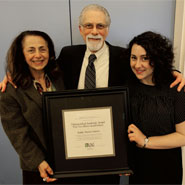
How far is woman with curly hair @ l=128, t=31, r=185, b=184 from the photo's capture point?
978 mm

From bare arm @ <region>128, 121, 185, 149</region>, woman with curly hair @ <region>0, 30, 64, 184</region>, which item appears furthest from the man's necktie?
bare arm @ <region>128, 121, 185, 149</region>

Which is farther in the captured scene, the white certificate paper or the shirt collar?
the shirt collar

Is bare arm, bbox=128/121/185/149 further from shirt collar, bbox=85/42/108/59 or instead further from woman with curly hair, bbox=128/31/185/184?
shirt collar, bbox=85/42/108/59

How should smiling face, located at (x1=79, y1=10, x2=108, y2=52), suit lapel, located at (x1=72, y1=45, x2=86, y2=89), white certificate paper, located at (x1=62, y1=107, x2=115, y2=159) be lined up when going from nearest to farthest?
white certificate paper, located at (x1=62, y1=107, x2=115, y2=159) < smiling face, located at (x1=79, y1=10, x2=108, y2=52) < suit lapel, located at (x1=72, y1=45, x2=86, y2=89)

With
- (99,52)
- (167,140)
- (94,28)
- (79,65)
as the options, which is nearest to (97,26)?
(94,28)

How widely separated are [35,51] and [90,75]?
38cm

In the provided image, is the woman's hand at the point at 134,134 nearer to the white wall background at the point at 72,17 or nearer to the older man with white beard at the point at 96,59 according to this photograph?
the older man with white beard at the point at 96,59

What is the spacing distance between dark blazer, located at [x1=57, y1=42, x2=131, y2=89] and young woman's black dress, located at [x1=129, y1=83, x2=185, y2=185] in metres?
0.16

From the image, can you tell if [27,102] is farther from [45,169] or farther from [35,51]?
[45,169]

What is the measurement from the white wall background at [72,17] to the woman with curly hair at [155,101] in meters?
0.40

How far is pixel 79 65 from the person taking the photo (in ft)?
4.20

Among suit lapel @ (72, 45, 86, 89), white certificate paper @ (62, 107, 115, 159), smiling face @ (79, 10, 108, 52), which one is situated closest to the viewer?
white certificate paper @ (62, 107, 115, 159)

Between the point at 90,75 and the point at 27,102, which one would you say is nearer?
the point at 27,102

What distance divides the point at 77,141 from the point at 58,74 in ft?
1.44
